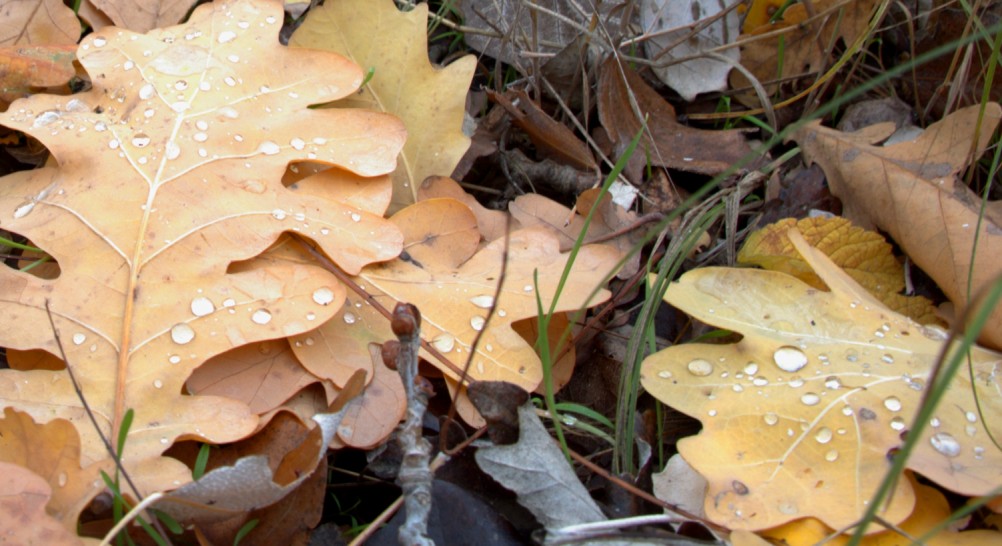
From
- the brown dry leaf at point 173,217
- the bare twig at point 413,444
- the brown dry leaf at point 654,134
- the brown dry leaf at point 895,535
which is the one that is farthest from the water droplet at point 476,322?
the brown dry leaf at point 654,134

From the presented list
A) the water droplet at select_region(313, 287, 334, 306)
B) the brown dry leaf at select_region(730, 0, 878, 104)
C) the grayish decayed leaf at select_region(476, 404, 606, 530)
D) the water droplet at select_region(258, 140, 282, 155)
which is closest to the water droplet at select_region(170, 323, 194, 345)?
the water droplet at select_region(313, 287, 334, 306)

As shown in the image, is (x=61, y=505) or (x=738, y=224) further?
(x=738, y=224)

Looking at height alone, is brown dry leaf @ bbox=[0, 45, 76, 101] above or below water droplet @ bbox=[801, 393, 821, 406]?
above

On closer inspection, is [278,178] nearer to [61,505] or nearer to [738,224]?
[61,505]

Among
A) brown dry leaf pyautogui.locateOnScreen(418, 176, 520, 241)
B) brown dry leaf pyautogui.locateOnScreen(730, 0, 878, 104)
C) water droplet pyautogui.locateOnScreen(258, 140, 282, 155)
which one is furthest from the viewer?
brown dry leaf pyautogui.locateOnScreen(730, 0, 878, 104)

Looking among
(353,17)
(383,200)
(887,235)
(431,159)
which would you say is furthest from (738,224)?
(353,17)

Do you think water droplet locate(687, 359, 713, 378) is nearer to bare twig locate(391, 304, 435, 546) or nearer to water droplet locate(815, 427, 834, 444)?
water droplet locate(815, 427, 834, 444)

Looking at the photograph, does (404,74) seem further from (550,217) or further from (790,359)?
(790,359)
